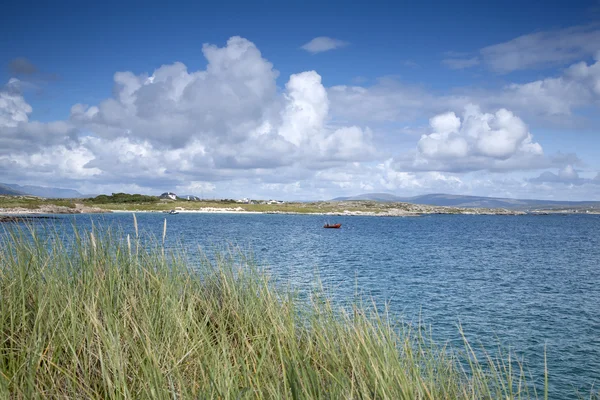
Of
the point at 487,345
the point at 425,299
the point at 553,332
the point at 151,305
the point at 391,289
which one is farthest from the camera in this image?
the point at 391,289

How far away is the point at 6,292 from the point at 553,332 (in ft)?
60.6

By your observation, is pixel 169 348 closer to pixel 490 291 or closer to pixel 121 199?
pixel 490 291

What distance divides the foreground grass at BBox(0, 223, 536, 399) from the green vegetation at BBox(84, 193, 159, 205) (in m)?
139

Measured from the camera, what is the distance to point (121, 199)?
139000mm

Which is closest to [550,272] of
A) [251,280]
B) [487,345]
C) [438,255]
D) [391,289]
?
[438,255]

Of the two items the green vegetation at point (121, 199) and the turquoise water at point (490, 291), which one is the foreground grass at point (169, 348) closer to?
the turquoise water at point (490, 291)

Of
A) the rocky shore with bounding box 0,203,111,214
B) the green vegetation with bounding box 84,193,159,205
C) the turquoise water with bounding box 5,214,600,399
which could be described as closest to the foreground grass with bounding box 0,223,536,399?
the turquoise water with bounding box 5,214,600,399

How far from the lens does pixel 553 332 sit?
1677 cm

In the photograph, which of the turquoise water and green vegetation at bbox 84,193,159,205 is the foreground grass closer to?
the turquoise water

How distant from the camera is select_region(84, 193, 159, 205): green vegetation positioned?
440 feet

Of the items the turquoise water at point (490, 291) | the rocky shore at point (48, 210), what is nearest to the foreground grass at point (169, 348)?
the turquoise water at point (490, 291)

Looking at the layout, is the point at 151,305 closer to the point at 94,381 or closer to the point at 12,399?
the point at 94,381

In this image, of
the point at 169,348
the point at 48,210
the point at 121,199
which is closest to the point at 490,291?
the point at 169,348

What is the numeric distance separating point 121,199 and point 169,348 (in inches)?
Result: 5746
